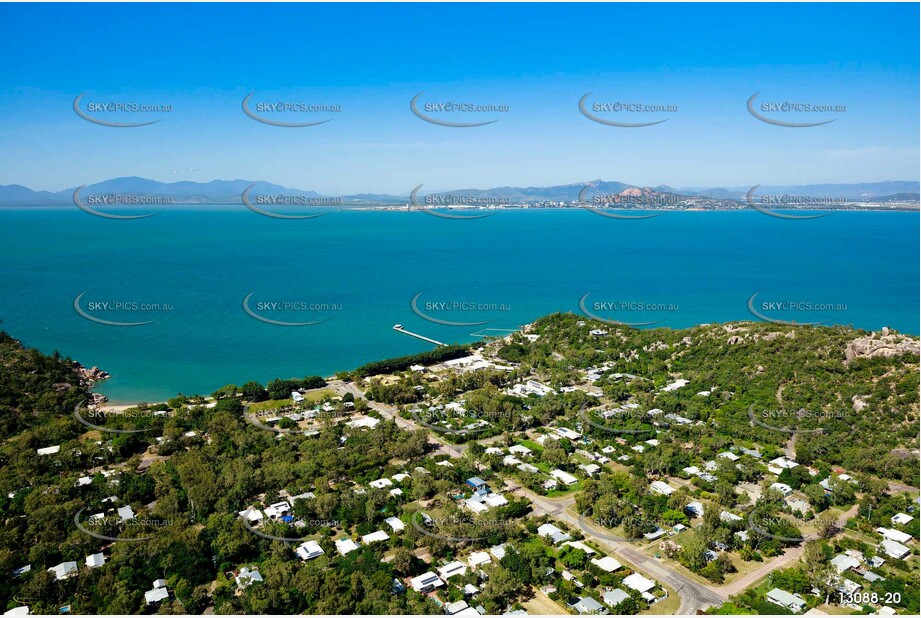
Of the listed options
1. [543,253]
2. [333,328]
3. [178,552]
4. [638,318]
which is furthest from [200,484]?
[543,253]

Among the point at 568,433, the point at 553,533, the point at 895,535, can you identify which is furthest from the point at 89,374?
the point at 895,535

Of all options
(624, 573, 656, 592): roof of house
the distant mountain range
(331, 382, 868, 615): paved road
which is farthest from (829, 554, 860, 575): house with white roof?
the distant mountain range

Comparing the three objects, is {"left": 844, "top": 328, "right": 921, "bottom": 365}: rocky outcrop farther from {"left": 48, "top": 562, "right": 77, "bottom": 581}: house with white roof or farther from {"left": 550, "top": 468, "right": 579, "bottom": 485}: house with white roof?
{"left": 48, "top": 562, "right": 77, "bottom": 581}: house with white roof

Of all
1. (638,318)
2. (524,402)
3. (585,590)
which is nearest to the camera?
(585,590)

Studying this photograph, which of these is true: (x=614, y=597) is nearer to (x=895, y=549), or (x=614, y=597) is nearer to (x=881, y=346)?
(x=895, y=549)

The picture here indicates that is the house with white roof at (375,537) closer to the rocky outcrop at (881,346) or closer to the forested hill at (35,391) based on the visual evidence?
the forested hill at (35,391)

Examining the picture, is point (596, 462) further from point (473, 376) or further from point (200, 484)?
point (200, 484)

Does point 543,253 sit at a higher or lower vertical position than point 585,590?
higher
